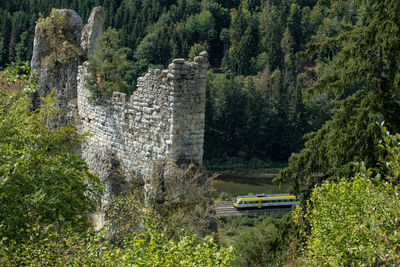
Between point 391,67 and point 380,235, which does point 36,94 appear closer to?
point 391,67

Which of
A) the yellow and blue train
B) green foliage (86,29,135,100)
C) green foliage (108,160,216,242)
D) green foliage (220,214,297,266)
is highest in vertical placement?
green foliage (86,29,135,100)

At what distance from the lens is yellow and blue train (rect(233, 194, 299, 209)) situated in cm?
4828

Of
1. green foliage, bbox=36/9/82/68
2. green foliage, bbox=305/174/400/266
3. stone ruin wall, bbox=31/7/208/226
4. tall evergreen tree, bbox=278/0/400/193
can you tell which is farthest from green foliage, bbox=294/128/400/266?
green foliage, bbox=36/9/82/68

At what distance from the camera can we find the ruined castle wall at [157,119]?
12453mm

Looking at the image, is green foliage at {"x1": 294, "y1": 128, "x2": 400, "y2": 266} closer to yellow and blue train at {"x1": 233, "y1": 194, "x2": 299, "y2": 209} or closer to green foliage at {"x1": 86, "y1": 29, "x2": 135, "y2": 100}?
green foliage at {"x1": 86, "y1": 29, "x2": 135, "y2": 100}

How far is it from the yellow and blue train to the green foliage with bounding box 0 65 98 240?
3673cm

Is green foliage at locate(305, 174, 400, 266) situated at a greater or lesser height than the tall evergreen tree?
lesser

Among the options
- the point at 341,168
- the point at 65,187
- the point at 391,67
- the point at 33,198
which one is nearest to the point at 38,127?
the point at 65,187

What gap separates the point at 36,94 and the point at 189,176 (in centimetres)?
774

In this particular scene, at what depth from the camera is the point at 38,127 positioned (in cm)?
1263

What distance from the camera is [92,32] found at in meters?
17.4

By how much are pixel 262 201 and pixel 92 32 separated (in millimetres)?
34499

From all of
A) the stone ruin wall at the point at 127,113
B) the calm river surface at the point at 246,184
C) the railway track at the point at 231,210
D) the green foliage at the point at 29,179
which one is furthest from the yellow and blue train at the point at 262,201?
the green foliage at the point at 29,179

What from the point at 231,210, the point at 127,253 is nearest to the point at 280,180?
the point at 127,253
